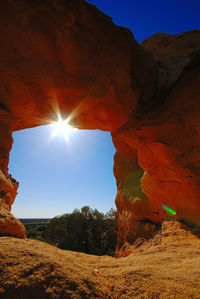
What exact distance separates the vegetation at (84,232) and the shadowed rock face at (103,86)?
16.1m

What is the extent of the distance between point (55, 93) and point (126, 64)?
2.93 m

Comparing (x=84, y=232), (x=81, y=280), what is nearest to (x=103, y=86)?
(x=81, y=280)

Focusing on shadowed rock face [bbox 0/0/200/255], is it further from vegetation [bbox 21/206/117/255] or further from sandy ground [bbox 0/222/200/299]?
vegetation [bbox 21/206/117/255]

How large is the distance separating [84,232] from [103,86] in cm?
2192

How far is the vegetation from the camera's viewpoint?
19.9 m

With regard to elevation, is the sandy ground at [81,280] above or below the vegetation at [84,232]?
above

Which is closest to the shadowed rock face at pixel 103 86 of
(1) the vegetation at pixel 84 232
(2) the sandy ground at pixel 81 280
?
(2) the sandy ground at pixel 81 280

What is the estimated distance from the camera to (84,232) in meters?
21.7

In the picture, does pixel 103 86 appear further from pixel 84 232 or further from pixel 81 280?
pixel 84 232

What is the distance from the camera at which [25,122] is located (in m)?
7.54

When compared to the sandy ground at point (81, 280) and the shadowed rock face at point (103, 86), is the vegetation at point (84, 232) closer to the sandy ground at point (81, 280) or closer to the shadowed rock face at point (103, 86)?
the shadowed rock face at point (103, 86)

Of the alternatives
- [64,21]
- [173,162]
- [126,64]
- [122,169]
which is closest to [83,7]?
[64,21]

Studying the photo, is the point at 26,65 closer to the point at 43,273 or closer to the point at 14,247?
the point at 14,247

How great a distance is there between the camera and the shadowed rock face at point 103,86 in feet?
13.6
